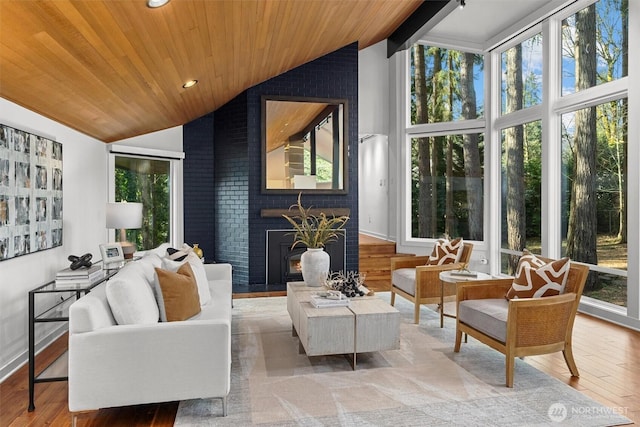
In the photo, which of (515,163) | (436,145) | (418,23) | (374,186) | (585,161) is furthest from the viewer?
(374,186)

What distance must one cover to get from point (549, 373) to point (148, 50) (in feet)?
12.4

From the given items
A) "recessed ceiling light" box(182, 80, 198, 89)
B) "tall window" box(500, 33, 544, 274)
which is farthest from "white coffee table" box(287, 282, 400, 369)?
"tall window" box(500, 33, 544, 274)

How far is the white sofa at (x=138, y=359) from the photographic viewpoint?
2.42m

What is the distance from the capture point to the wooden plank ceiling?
95.7 inches

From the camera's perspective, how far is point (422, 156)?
24.8 feet

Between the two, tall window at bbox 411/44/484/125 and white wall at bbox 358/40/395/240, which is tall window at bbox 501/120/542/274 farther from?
white wall at bbox 358/40/395/240

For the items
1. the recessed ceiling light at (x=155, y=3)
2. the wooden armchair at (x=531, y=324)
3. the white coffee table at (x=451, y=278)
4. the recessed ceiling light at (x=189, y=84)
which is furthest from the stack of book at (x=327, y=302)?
the recessed ceiling light at (x=189, y=84)

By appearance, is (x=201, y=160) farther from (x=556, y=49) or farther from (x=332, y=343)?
(x=556, y=49)

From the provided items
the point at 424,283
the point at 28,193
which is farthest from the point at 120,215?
the point at 424,283

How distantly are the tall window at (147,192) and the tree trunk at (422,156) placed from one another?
4144 millimetres

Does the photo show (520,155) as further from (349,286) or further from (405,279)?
(349,286)

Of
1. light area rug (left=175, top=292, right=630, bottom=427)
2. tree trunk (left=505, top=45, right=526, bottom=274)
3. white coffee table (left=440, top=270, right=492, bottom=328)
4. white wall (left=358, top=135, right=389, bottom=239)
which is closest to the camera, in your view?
light area rug (left=175, top=292, right=630, bottom=427)

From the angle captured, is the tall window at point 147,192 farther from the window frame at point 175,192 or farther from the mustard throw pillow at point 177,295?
the mustard throw pillow at point 177,295

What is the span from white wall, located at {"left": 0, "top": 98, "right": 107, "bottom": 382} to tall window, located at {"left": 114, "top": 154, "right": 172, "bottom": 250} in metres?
0.50
